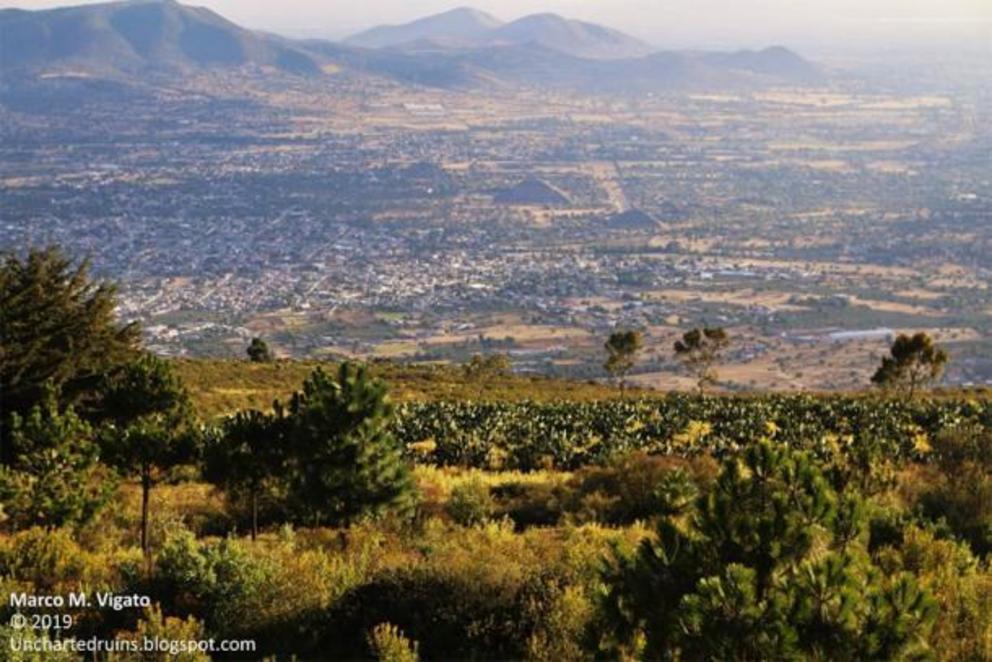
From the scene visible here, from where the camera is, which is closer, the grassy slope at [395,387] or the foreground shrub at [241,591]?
the foreground shrub at [241,591]

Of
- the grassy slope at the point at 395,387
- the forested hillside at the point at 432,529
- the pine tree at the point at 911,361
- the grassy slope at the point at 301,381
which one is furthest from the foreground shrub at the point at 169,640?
the pine tree at the point at 911,361

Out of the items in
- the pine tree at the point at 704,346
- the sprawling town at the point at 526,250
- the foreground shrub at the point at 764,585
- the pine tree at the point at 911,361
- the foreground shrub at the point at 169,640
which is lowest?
the sprawling town at the point at 526,250

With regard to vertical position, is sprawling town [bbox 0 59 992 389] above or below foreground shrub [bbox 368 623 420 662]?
below

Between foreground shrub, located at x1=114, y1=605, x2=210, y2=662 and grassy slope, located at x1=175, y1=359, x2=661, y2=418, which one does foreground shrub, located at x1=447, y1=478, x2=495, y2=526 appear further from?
grassy slope, located at x1=175, y1=359, x2=661, y2=418

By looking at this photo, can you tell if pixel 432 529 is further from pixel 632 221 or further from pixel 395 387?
pixel 632 221

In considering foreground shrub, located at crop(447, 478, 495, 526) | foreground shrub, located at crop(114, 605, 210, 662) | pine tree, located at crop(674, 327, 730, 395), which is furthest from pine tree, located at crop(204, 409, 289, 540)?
pine tree, located at crop(674, 327, 730, 395)

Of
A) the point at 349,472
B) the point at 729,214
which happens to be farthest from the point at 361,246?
the point at 349,472

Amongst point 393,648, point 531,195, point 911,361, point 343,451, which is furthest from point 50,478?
point 531,195

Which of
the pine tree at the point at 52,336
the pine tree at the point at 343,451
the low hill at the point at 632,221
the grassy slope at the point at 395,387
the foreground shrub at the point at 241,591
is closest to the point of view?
the foreground shrub at the point at 241,591

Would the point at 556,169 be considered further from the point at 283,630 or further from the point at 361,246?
the point at 283,630

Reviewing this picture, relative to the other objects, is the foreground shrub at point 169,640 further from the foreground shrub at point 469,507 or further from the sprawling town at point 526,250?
the sprawling town at point 526,250

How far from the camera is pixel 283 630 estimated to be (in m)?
8.84

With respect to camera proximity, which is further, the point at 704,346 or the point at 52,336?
the point at 704,346

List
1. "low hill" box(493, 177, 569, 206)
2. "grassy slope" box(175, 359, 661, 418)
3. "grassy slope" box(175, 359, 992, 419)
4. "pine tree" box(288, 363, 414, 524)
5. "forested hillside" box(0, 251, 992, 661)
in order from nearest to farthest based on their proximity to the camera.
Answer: "forested hillside" box(0, 251, 992, 661) → "pine tree" box(288, 363, 414, 524) → "grassy slope" box(175, 359, 661, 418) → "grassy slope" box(175, 359, 992, 419) → "low hill" box(493, 177, 569, 206)
